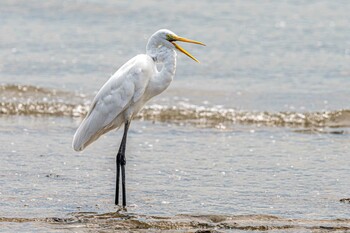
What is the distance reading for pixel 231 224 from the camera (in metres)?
6.47

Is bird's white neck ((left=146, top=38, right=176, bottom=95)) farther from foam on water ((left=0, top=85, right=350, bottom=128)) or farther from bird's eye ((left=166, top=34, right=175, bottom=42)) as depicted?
foam on water ((left=0, top=85, right=350, bottom=128))

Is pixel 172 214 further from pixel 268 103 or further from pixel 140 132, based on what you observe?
pixel 268 103

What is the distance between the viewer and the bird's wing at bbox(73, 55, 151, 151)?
7.52m

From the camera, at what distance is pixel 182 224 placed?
6.46 meters

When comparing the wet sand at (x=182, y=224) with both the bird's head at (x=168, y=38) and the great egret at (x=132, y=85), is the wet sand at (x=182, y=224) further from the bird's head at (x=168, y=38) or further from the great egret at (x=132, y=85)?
the bird's head at (x=168, y=38)

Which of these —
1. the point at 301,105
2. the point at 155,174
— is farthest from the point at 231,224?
the point at 301,105

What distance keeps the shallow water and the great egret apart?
55 cm

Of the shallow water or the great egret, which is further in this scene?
the great egret

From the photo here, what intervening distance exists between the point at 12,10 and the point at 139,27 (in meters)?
3.04

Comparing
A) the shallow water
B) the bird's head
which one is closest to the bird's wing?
the bird's head

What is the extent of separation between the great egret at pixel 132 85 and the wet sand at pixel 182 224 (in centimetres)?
94

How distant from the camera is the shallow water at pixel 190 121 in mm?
6977

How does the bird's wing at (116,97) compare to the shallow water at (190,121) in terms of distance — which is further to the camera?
the bird's wing at (116,97)

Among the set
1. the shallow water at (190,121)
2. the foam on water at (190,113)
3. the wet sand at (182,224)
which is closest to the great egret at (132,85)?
the shallow water at (190,121)
